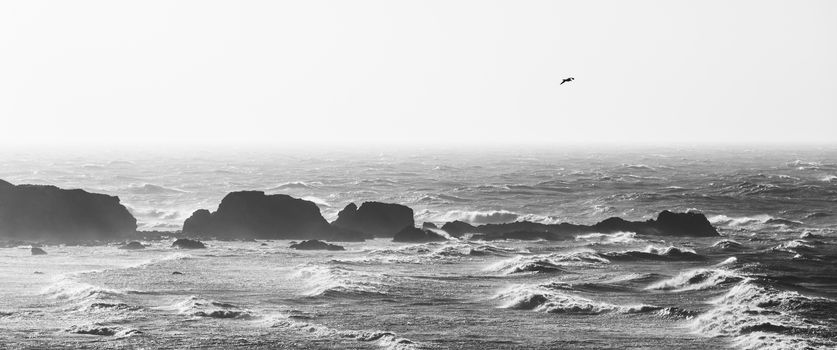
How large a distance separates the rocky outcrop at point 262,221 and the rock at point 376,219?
193cm

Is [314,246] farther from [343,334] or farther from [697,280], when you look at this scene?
[343,334]

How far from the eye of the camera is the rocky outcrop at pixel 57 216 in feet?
190

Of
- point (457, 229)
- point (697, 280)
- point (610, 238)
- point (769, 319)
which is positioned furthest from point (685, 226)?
point (769, 319)

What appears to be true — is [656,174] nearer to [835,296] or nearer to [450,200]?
[450,200]

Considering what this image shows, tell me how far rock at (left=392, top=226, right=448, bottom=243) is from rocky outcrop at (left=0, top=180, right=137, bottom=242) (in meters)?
16.3

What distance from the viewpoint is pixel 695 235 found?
60.5 m

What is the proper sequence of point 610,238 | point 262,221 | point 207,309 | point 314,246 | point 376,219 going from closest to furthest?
point 207,309 < point 314,246 < point 610,238 < point 262,221 < point 376,219

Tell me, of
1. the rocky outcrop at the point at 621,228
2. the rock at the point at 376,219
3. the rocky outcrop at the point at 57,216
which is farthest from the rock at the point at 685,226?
the rocky outcrop at the point at 57,216

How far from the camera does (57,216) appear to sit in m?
58.7

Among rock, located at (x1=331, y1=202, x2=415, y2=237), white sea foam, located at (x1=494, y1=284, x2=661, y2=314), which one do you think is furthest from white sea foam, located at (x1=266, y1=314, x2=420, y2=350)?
rock, located at (x1=331, y1=202, x2=415, y2=237)

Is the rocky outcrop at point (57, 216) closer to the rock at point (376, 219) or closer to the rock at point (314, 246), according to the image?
the rock at point (314, 246)

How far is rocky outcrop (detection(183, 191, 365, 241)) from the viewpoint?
197ft

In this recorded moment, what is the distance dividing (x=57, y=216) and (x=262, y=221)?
1191 cm

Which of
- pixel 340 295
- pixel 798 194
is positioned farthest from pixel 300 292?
pixel 798 194
